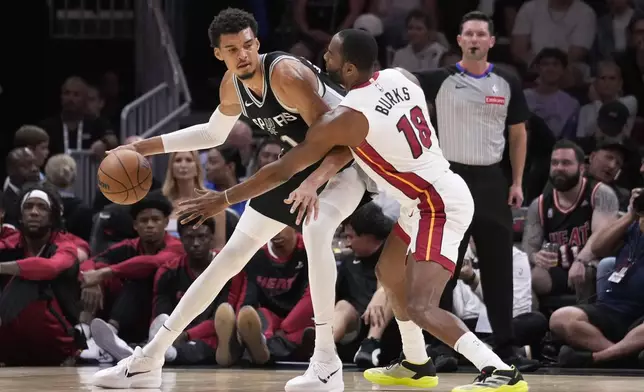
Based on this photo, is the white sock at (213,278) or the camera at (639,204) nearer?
the white sock at (213,278)

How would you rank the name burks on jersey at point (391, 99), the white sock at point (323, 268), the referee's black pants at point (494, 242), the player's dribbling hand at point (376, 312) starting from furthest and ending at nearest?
the player's dribbling hand at point (376, 312) → the referee's black pants at point (494, 242) → the white sock at point (323, 268) → the name burks on jersey at point (391, 99)

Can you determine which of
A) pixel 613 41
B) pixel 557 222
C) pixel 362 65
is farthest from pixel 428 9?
pixel 362 65

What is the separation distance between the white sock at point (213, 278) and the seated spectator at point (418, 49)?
197 inches

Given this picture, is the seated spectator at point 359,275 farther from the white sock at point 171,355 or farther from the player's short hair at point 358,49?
the player's short hair at point 358,49

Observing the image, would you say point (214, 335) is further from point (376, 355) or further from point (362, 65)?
point (362, 65)

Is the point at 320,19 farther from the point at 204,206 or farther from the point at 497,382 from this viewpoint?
the point at 497,382

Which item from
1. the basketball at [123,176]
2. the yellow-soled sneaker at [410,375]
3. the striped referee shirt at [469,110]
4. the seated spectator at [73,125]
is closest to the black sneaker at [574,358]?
the striped referee shirt at [469,110]

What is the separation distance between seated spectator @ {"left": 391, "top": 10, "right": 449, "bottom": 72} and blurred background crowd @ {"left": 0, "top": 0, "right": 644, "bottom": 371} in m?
0.02

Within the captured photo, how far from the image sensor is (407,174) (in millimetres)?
5242

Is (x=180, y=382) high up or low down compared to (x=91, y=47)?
down

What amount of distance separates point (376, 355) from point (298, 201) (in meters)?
2.49

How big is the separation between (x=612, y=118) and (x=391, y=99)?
4.52 metres

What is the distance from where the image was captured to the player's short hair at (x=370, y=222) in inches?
300

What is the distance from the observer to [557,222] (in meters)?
8.01
